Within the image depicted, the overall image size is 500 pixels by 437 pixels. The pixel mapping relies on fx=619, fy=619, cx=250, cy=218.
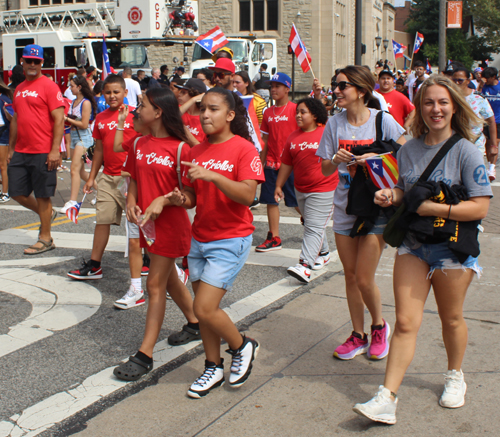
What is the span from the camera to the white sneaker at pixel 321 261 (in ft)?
21.0

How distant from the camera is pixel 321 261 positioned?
21.3 feet

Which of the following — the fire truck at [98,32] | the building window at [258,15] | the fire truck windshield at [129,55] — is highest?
the building window at [258,15]

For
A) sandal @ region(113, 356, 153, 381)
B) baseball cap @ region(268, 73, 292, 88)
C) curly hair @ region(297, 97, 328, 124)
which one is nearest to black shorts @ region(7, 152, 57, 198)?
baseball cap @ region(268, 73, 292, 88)

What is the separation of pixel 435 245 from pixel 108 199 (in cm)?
358

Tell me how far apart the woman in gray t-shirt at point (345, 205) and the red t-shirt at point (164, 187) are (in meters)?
1.04

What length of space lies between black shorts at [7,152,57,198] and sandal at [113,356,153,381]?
3797 millimetres

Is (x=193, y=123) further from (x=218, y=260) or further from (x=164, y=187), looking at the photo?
(x=218, y=260)

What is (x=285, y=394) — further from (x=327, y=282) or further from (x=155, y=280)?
(x=327, y=282)

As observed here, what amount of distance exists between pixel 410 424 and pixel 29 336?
2.81 meters

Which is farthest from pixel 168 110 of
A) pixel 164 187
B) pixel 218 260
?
pixel 218 260

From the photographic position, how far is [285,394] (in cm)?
366

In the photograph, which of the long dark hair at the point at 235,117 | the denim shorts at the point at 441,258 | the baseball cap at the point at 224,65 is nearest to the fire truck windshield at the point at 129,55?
the baseball cap at the point at 224,65

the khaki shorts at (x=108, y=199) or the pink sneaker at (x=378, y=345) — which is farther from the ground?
the khaki shorts at (x=108, y=199)

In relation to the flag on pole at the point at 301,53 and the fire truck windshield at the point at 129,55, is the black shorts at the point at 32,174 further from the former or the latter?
the fire truck windshield at the point at 129,55
